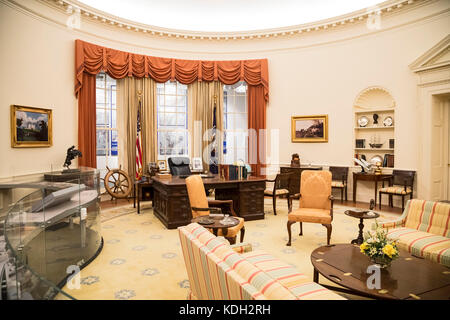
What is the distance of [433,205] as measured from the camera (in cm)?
394

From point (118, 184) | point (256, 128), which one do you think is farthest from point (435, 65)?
point (118, 184)

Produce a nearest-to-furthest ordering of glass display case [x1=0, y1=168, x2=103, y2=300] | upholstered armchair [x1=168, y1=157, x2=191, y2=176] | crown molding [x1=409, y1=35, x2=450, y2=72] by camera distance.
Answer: glass display case [x1=0, y1=168, x2=103, y2=300] → crown molding [x1=409, y1=35, x2=450, y2=72] → upholstered armchair [x1=168, y1=157, x2=191, y2=176]

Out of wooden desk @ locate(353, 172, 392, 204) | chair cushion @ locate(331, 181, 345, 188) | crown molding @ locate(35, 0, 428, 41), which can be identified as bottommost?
chair cushion @ locate(331, 181, 345, 188)

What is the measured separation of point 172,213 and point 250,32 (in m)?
5.94

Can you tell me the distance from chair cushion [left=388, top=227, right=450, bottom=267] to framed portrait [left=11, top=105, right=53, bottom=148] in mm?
6462

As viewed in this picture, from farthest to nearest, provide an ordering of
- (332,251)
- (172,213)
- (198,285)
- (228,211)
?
(228,211) → (172,213) → (332,251) → (198,285)

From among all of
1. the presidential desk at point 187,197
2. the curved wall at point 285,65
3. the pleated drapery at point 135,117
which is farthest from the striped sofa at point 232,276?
the pleated drapery at point 135,117

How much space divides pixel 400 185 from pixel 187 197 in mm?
5022

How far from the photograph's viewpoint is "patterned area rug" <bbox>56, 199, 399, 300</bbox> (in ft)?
10.5

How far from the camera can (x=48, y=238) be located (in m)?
3.01

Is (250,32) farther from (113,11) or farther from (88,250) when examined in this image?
(88,250)

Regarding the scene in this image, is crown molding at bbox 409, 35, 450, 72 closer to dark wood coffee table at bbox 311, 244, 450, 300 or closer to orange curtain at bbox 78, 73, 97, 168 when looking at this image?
dark wood coffee table at bbox 311, 244, 450, 300

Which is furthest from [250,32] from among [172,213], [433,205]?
[433,205]

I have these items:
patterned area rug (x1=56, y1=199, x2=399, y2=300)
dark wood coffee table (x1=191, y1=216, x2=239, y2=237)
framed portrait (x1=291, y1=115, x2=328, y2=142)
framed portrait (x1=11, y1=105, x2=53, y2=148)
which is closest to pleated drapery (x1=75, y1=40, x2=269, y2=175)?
framed portrait (x1=11, y1=105, x2=53, y2=148)
